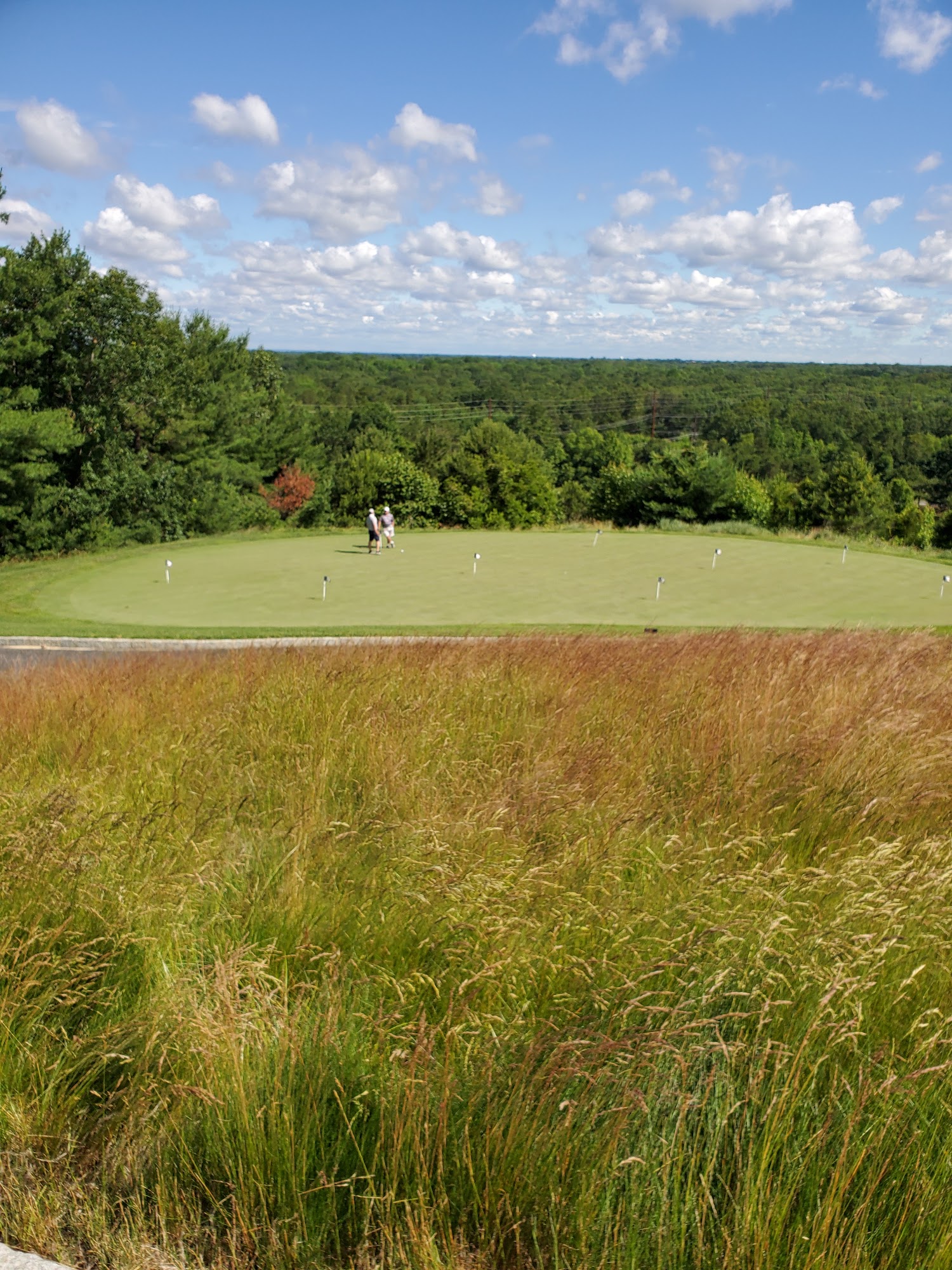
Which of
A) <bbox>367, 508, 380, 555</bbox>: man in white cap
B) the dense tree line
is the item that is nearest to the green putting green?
<bbox>367, 508, 380, 555</bbox>: man in white cap

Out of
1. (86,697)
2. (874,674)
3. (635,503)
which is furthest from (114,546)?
(874,674)

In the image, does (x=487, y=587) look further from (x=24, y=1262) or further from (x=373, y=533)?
(x=24, y=1262)

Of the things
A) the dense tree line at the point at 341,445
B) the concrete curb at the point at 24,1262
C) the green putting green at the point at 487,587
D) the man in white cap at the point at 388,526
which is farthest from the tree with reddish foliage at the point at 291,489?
the concrete curb at the point at 24,1262

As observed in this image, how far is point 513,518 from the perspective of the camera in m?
64.4

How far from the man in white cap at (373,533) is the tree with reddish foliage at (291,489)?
36.8 metres

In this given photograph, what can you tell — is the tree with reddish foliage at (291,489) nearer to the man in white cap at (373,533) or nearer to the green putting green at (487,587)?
the green putting green at (487,587)

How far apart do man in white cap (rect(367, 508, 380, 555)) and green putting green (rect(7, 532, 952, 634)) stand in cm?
40

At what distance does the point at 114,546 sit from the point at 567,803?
3515cm

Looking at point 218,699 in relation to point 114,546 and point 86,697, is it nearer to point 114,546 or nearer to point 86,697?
point 86,697

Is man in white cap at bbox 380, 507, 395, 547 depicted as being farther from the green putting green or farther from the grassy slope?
the grassy slope

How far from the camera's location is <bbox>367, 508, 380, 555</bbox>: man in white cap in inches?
803

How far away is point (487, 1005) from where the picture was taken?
2779 millimetres

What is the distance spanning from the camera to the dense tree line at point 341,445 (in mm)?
34438

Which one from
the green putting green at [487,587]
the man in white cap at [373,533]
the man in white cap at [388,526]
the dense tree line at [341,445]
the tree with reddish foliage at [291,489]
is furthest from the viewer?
the tree with reddish foliage at [291,489]
